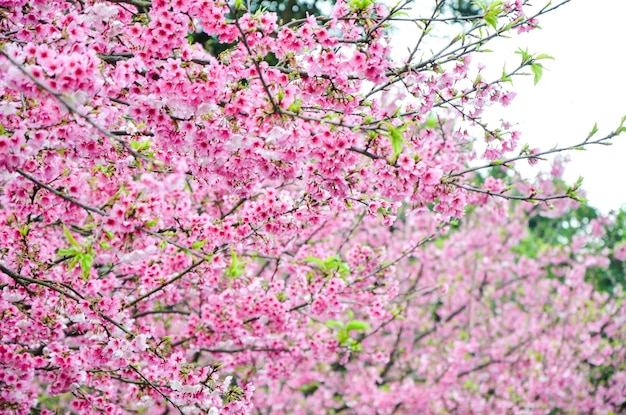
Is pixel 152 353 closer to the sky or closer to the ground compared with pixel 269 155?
closer to the ground

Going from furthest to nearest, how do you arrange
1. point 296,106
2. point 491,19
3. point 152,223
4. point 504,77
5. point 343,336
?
point 343,336 < point 504,77 < point 491,19 < point 296,106 < point 152,223

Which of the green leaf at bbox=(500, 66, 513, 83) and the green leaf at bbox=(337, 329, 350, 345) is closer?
the green leaf at bbox=(500, 66, 513, 83)

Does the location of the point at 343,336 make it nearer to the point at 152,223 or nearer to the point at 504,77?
the point at 504,77

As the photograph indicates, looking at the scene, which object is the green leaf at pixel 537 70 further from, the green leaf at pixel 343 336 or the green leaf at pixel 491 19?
the green leaf at pixel 343 336

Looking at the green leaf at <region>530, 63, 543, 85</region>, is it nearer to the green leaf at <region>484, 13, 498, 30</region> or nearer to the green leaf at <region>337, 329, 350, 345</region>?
the green leaf at <region>484, 13, 498, 30</region>

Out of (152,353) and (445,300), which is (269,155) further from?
(445,300)

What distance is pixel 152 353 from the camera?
331 cm

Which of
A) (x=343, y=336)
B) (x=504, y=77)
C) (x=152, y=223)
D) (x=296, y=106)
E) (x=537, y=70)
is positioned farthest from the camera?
(x=343, y=336)

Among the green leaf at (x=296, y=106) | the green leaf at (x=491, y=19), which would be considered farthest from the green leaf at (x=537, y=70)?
the green leaf at (x=296, y=106)

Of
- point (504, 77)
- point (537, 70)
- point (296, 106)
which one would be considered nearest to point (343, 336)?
point (504, 77)

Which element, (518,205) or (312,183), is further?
(518,205)

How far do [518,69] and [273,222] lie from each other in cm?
194

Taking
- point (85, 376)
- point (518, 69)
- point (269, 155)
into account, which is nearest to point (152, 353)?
point (85, 376)

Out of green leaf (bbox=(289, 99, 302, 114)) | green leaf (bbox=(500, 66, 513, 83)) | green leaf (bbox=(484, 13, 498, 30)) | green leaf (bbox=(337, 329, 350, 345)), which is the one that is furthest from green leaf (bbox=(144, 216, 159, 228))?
green leaf (bbox=(337, 329, 350, 345))
